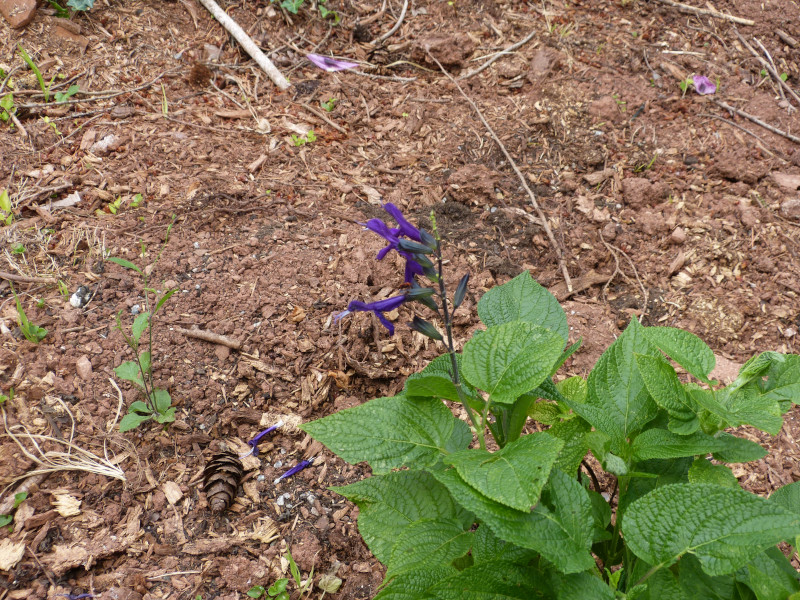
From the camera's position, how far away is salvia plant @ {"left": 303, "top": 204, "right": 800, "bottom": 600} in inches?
51.2

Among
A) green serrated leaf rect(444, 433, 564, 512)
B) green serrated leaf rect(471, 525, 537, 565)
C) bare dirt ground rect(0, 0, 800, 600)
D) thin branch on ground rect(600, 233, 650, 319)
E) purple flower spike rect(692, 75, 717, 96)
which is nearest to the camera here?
green serrated leaf rect(444, 433, 564, 512)

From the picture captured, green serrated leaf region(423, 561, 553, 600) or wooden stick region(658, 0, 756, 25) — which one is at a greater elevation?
wooden stick region(658, 0, 756, 25)

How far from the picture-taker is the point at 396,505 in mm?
1626

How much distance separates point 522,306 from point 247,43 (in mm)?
3410

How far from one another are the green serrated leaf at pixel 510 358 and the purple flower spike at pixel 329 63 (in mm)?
3334

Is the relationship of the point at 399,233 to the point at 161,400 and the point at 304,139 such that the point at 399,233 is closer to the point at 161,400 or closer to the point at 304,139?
the point at 161,400

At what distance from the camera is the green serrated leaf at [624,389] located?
1652 mm

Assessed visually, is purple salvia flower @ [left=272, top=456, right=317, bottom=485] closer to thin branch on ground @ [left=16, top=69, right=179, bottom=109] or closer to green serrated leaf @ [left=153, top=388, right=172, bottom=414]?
green serrated leaf @ [left=153, top=388, right=172, bottom=414]

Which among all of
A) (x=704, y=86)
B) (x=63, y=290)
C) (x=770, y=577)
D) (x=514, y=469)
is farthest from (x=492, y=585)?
(x=704, y=86)

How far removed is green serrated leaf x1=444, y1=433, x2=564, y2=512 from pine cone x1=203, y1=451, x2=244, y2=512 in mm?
1202

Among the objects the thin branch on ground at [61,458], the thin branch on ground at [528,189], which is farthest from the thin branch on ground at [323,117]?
the thin branch on ground at [61,458]

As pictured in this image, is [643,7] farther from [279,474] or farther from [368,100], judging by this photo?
[279,474]

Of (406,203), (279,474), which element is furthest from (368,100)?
(279,474)

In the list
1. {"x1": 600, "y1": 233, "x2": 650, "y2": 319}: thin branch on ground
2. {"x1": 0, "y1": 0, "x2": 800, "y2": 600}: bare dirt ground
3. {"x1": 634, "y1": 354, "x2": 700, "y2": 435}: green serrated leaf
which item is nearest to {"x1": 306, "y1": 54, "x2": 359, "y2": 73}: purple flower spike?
{"x1": 0, "y1": 0, "x2": 800, "y2": 600}: bare dirt ground
